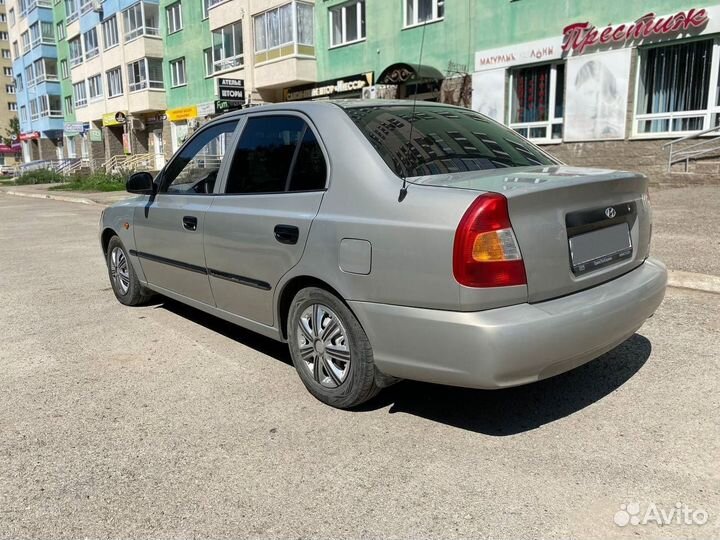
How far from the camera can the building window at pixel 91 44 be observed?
1688 inches

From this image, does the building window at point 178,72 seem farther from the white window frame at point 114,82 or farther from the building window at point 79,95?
the building window at point 79,95

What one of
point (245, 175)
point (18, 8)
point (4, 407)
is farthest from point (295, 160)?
point (18, 8)

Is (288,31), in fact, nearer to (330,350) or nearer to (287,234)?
(287,234)

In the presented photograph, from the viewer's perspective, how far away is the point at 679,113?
47.3 ft

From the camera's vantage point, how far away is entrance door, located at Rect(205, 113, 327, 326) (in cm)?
346

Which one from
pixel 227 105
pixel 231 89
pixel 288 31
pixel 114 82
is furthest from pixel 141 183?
pixel 114 82

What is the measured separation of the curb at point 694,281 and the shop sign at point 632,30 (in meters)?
10.5

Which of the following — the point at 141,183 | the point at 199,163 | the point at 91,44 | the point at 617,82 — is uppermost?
the point at 91,44

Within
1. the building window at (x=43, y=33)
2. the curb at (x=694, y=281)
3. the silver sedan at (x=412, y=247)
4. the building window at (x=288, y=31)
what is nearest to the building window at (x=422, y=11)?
the building window at (x=288, y=31)

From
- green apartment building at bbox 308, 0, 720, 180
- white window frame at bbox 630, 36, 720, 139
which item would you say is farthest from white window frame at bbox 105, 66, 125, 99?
white window frame at bbox 630, 36, 720, 139

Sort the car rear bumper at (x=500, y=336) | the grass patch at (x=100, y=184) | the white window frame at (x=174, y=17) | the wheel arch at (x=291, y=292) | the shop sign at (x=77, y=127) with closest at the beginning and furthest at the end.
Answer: the car rear bumper at (x=500, y=336), the wheel arch at (x=291, y=292), the grass patch at (x=100, y=184), the white window frame at (x=174, y=17), the shop sign at (x=77, y=127)

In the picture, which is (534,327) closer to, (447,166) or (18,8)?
(447,166)

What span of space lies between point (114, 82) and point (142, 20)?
22.0ft

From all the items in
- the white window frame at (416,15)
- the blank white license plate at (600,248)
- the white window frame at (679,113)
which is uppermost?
the white window frame at (416,15)
